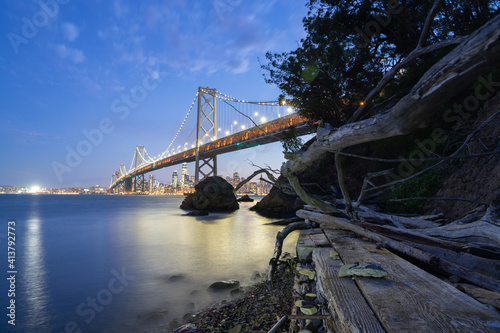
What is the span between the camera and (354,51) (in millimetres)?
8211

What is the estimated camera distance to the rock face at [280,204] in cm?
1491

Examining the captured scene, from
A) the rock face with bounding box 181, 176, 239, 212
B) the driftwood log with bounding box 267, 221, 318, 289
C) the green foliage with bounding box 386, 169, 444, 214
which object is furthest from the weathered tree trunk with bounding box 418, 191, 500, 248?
the rock face with bounding box 181, 176, 239, 212

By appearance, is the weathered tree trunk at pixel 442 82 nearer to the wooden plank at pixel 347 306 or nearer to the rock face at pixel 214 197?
the wooden plank at pixel 347 306

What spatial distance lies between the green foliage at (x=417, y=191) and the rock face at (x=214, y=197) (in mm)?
14112

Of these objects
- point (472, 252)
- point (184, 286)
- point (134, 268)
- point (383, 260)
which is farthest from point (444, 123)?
point (134, 268)

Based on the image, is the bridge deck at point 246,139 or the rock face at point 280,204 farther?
the bridge deck at point 246,139

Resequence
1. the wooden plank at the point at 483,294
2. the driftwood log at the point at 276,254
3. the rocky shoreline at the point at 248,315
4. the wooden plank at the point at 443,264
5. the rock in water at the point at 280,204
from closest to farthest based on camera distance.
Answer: the wooden plank at the point at 483,294, the wooden plank at the point at 443,264, the rocky shoreline at the point at 248,315, the driftwood log at the point at 276,254, the rock in water at the point at 280,204

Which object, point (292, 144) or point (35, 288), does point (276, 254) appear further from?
point (35, 288)

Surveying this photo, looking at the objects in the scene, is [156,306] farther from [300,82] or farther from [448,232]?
[300,82]

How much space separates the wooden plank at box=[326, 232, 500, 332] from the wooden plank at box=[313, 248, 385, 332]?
0.11ft

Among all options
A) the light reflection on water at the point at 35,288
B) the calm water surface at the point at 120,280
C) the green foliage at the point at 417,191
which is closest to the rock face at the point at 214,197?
the calm water surface at the point at 120,280

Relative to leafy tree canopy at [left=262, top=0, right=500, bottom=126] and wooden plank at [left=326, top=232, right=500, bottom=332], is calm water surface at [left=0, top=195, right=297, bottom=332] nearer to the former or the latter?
wooden plank at [left=326, top=232, right=500, bottom=332]

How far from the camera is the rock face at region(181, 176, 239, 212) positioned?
19.5 m

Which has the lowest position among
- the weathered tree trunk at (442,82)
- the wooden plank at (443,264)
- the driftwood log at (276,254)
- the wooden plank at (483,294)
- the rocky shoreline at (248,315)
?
the rocky shoreline at (248,315)
